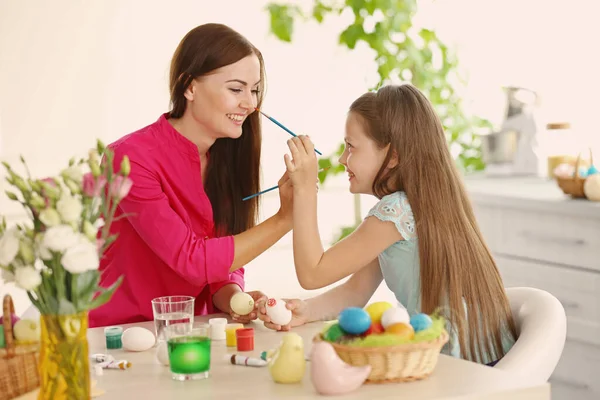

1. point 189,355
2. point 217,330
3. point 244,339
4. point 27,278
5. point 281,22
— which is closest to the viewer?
point 27,278

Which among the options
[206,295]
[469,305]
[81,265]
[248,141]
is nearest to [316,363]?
[81,265]

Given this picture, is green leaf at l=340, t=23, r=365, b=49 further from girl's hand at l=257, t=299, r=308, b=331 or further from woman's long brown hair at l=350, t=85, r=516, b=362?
girl's hand at l=257, t=299, r=308, b=331

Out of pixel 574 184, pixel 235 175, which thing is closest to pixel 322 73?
pixel 574 184

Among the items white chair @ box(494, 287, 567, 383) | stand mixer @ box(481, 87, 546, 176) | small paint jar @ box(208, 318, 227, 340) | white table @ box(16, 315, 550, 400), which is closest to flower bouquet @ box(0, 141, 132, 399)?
white table @ box(16, 315, 550, 400)

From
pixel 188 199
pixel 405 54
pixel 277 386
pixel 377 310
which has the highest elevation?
pixel 405 54

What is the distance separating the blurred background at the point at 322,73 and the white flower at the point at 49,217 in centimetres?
238

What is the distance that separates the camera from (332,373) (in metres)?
1.36

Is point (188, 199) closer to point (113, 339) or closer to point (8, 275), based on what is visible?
point (113, 339)

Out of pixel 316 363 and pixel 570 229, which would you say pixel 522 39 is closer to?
pixel 570 229

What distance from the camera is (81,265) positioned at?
1.25 meters

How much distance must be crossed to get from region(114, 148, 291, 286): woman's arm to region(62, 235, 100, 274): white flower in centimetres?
75

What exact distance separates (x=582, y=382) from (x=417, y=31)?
1738mm

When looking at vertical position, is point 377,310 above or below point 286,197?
below

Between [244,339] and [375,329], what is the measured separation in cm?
34
